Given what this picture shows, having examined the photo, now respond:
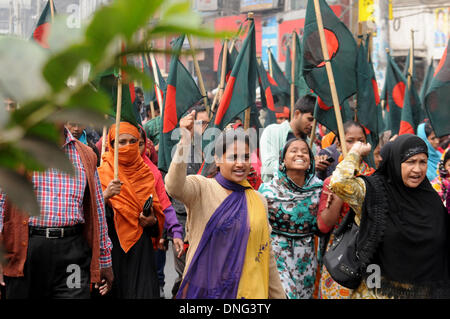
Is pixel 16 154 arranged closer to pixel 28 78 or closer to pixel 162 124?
pixel 28 78

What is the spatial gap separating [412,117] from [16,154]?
800 cm

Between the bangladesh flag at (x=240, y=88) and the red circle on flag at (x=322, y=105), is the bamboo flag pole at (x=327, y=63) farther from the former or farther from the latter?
the bangladesh flag at (x=240, y=88)

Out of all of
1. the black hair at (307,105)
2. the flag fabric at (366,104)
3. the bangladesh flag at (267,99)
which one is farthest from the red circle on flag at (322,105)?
the bangladesh flag at (267,99)

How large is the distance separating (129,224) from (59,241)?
3.49 ft

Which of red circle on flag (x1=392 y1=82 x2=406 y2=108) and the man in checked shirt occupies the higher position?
red circle on flag (x1=392 y1=82 x2=406 y2=108)

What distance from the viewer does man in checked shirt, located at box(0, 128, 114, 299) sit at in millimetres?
3236

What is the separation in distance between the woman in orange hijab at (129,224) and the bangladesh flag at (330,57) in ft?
5.95

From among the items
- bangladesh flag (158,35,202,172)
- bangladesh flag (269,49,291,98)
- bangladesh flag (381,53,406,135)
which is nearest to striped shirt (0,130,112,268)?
bangladesh flag (158,35,202,172)

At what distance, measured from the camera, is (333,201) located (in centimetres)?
427

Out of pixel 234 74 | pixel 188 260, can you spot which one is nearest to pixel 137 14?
pixel 188 260

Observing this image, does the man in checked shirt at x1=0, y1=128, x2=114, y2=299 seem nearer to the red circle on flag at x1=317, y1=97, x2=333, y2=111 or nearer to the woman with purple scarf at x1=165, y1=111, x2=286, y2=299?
the woman with purple scarf at x1=165, y1=111, x2=286, y2=299

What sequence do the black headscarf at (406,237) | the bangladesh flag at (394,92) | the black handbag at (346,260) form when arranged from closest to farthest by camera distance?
the black headscarf at (406,237) < the black handbag at (346,260) < the bangladesh flag at (394,92)

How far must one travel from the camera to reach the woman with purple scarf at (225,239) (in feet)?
10.5

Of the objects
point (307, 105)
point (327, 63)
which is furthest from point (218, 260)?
point (307, 105)
